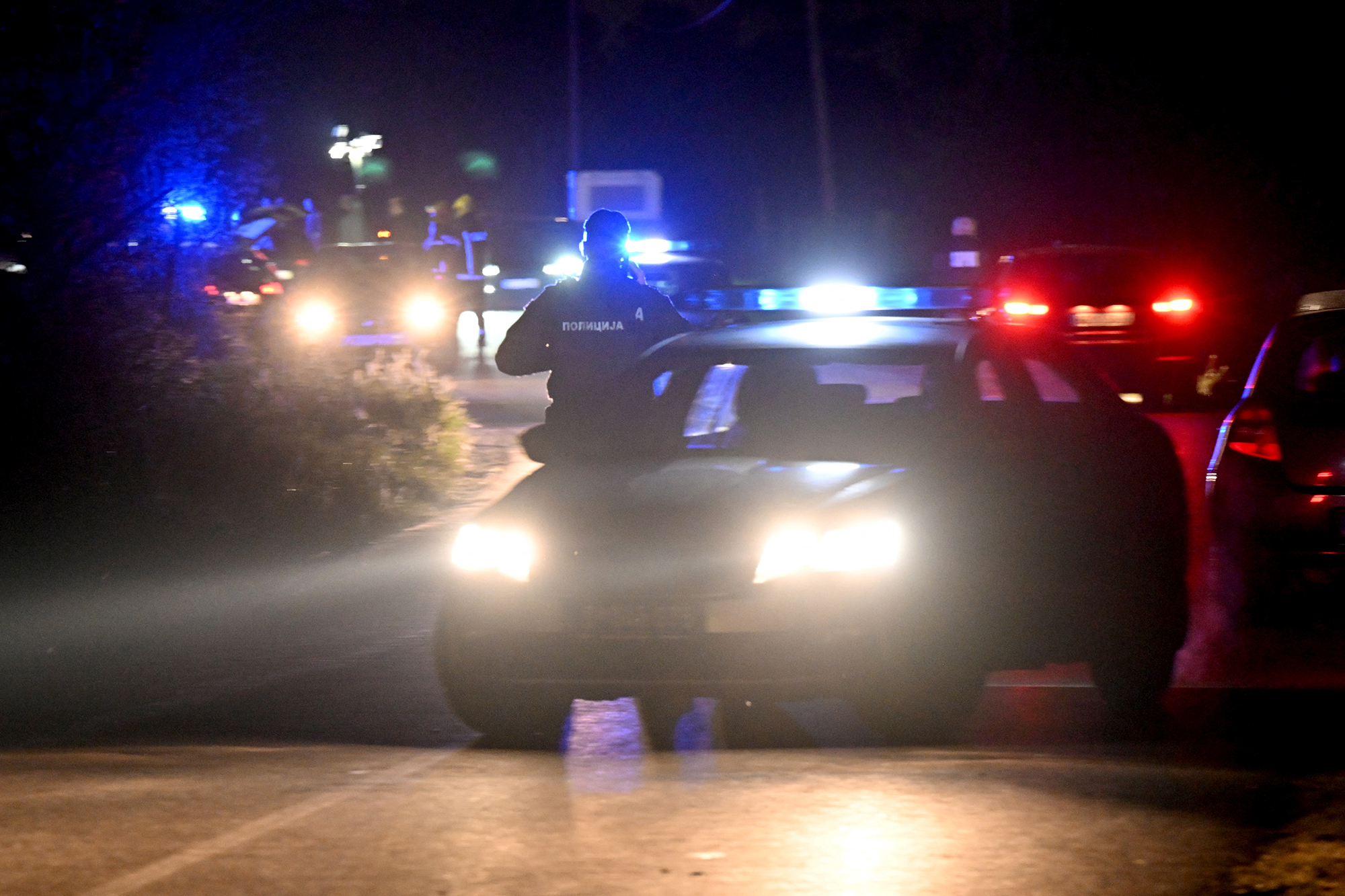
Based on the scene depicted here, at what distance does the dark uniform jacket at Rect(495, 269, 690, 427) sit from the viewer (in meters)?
9.96

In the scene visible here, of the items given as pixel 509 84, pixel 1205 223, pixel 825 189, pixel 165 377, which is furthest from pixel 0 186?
pixel 509 84

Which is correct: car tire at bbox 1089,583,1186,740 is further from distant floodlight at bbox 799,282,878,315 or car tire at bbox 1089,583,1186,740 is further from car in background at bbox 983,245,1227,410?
car in background at bbox 983,245,1227,410

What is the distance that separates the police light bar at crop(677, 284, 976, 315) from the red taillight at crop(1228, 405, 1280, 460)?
989 cm

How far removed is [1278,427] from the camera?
A: 30.9ft

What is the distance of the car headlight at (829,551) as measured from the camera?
6.70m

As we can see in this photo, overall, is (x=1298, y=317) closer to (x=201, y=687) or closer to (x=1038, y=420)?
(x=1038, y=420)

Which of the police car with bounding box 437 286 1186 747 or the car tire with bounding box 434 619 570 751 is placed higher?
the police car with bounding box 437 286 1186 747

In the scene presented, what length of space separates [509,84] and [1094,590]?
5928 centimetres

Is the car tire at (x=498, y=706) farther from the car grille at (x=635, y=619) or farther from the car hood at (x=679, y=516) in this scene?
the car hood at (x=679, y=516)

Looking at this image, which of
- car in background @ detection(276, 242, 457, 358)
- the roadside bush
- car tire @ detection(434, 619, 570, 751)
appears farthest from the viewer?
car in background @ detection(276, 242, 457, 358)

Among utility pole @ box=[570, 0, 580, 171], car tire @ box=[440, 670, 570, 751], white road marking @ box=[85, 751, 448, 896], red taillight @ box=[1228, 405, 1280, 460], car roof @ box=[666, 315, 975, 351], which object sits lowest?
white road marking @ box=[85, 751, 448, 896]

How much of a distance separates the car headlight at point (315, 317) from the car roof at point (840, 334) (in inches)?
365

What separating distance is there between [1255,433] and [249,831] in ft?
17.6

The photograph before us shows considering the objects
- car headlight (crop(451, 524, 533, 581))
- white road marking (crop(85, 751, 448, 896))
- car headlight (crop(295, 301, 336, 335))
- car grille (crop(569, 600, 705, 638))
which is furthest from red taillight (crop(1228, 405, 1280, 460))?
car headlight (crop(295, 301, 336, 335))
